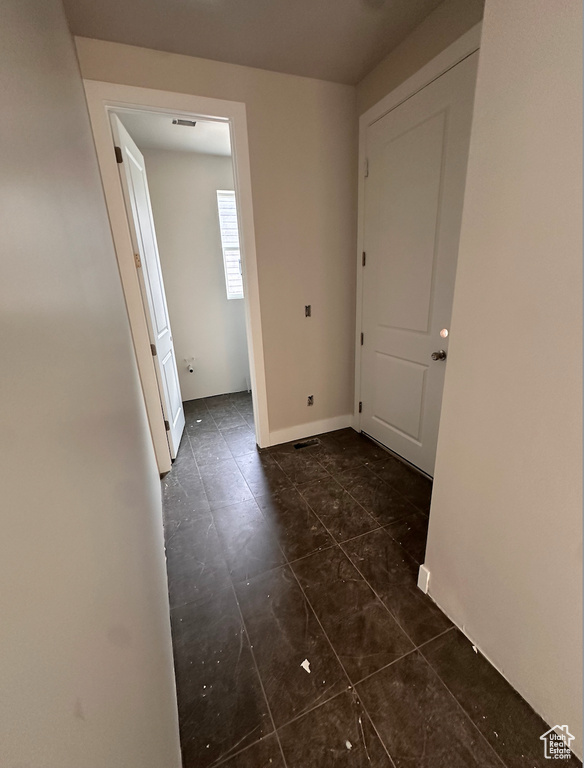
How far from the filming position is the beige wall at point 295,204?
1.76 m

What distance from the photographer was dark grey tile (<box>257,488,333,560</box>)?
5.36 feet

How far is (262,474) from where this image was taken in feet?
7.38

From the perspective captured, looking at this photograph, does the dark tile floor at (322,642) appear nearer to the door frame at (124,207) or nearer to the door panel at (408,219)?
the door frame at (124,207)

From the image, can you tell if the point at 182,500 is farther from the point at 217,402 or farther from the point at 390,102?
the point at 390,102

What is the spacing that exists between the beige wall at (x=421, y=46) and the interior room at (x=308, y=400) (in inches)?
0.5

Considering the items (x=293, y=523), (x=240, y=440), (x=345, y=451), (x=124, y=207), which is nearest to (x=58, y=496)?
(x=293, y=523)

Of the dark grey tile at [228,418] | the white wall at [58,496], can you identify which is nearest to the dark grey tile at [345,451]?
the dark grey tile at [228,418]

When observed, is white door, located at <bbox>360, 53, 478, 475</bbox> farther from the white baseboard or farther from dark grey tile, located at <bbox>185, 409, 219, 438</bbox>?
dark grey tile, located at <bbox>185, 409, 219, 438</bbox>

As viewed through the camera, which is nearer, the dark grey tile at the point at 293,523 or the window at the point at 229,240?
the dark grey tile at the point at 293,523

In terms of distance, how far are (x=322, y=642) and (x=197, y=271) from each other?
3233 millimetres

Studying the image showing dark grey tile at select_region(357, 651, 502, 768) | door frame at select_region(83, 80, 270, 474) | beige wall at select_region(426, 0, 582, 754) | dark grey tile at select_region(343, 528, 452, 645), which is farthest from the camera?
door frame at select_region(83, 80, 270, 474)

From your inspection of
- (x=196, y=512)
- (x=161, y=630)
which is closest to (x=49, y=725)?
(x=161, y=630)

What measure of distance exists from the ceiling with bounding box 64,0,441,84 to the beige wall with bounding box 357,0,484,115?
0.14ft

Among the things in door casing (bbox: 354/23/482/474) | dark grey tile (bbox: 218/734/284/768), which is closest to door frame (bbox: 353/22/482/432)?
door casing (bbox: 354/23/482/474)
